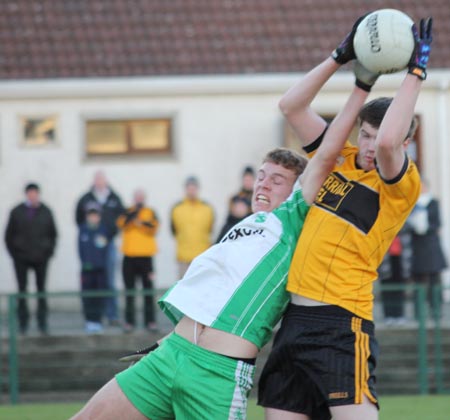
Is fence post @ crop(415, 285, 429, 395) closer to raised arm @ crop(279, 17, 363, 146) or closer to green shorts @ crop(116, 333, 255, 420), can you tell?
raised arm @ crop(279, 17, 363, 146)

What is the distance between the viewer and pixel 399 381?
12.3m

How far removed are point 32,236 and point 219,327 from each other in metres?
8.99

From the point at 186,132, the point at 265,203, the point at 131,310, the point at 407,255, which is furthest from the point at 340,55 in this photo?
the point at 186,132

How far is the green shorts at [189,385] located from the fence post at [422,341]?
24.8 ft

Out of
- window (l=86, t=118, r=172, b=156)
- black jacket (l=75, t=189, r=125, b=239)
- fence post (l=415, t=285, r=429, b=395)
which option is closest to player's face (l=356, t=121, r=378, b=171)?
fence post (l=415, t=285, r=429, b=395)

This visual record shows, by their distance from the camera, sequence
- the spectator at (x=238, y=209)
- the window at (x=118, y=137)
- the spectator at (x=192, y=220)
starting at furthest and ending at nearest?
the window at (x=118, y=137) < the spectator at (x=192, y=220) < the spectator at (x=238, y=209)

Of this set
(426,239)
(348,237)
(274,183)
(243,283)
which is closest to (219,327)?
(243,283)

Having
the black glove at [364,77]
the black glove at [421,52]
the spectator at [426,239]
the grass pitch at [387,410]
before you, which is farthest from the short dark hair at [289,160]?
the spectator at [426,239]

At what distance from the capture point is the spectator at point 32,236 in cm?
1362

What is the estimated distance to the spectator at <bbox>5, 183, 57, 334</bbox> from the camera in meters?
13.6

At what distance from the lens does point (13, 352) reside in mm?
12117

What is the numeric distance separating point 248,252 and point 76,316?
24.0ft

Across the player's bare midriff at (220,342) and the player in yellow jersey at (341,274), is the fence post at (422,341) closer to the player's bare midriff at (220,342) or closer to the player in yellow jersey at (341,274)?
the player in yellow jersey at (341,274)

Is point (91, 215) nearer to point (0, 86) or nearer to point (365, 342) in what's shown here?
point (0, 86)
